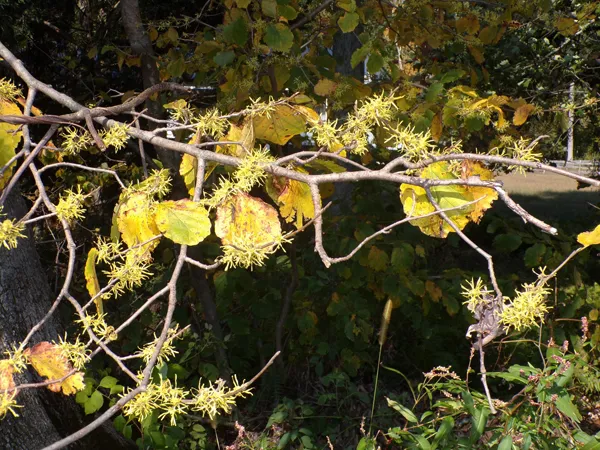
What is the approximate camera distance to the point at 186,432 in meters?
3.29

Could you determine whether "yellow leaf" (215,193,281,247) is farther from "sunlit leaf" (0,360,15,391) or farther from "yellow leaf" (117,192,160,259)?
"sunlit leaf" (0,360,15,391)

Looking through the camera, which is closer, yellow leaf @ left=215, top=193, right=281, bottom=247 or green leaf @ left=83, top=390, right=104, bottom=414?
yellow leaf @ left=215, top=193, right=281, bottom=247

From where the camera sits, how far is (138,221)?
143 cm

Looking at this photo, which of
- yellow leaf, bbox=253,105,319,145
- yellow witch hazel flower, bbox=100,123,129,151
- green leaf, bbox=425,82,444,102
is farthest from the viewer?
green leaf, bbox=425,82,444,102

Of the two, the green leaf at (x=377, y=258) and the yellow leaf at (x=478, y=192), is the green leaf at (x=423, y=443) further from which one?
the green leaf at (x=377, y=258)

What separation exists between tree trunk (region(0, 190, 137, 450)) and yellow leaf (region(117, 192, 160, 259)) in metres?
1.18

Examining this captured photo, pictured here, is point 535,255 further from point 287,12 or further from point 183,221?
point 183,221

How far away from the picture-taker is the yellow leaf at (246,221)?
53.9 inches

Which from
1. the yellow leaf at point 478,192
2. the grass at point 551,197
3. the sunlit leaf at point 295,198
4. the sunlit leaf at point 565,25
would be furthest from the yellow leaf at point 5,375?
the grass at point 551,197

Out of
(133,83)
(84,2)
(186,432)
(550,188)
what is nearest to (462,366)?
(186,432)

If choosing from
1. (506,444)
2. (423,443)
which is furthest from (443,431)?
(506,444)

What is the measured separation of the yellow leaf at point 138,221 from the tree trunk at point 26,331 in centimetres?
118

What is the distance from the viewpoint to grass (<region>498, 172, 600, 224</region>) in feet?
27.7

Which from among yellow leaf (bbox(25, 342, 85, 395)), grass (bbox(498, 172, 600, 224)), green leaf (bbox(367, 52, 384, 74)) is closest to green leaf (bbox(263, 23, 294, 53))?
green leaf (bbox(367, 52, 384, 74))
